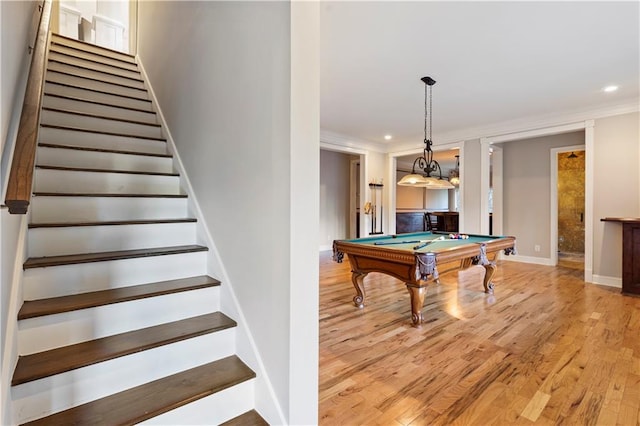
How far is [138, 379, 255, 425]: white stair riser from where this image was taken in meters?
1.25

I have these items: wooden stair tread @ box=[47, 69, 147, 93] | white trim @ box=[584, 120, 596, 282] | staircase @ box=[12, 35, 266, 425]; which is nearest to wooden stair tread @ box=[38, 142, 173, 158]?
staircase @ box=[12, 35, 266, 425]

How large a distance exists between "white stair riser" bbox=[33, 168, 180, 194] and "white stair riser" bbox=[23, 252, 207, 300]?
808mm

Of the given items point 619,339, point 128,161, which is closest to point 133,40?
point 128,161

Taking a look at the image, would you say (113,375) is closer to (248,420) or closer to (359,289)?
(248,420)

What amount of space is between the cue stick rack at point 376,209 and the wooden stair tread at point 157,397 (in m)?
5.64

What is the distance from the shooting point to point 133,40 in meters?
4.41

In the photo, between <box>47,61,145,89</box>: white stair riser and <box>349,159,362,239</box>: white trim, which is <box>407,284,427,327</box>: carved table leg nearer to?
<box>47,61,145,89</box>: white stair riser

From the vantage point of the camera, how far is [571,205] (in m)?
7.16

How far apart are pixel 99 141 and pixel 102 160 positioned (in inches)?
10.4

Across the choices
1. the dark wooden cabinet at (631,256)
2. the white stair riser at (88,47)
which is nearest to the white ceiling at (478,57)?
the dark wooden cabinet at (631,256)

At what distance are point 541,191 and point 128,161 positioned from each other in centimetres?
666

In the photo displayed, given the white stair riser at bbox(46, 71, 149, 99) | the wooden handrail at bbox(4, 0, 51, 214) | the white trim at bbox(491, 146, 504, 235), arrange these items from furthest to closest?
the white trim at bbox(491, 146, 504, 235)
the white stair riser at bbox(46, 71, 149, 99)
the wooden handrail at bbox(4, 0, 51, 214)

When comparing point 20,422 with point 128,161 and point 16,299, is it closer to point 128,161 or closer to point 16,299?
point 16,299

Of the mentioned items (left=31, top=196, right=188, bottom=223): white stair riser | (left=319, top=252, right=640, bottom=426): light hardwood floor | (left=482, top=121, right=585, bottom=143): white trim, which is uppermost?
(left=482, top=121, right=585, bottom=143): white trim
